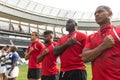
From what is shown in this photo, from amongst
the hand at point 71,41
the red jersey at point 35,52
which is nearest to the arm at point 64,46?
the hand at point 71,41

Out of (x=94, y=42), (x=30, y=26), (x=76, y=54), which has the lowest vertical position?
(x=30, y=26)

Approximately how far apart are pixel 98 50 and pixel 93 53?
91 millimetres

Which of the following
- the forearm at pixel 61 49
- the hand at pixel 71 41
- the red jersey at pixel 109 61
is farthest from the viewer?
the forearm at pixel 61 49

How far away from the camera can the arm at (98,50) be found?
3730 millimetres

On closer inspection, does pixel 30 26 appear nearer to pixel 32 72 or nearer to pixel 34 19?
pixel 34 19

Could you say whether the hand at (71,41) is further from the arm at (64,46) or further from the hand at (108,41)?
the hand at (108,41)

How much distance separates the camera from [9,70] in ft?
41.5

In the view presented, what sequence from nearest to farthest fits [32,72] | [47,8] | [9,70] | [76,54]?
[76,54] < [32,72] < [9,70] < [47,8]

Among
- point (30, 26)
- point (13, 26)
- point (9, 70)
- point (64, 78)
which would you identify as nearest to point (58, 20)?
point (30, 26)

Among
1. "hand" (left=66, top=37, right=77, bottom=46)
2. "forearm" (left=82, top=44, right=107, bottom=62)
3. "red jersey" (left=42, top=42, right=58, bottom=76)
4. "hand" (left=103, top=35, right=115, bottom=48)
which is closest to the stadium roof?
"red jersey" (left=42, top=42, right=58, bottom=76)

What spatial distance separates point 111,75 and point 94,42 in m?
0.48

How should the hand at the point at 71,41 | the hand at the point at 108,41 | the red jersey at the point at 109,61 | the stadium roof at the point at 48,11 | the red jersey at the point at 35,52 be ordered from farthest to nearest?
1. the stadium roof at the point at 48,11
2. the red jersey at the point at 35,52
3. the hand at the point at 71,41
4. the red jersey at the point at 109,61
5. the hand at the point at 108,41

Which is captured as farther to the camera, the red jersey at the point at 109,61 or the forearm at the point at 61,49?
the forearm at the point at 61,49

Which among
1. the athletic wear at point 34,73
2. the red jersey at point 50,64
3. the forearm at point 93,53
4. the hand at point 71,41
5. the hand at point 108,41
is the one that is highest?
the hand at point 108,41
